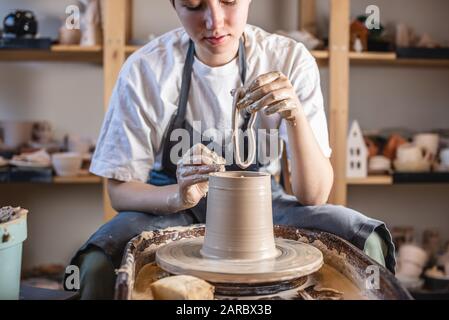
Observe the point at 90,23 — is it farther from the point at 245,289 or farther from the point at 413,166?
the point at 245,289

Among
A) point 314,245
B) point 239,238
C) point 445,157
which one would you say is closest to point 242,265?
point 239,238

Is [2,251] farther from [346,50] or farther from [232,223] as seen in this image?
[346,50]

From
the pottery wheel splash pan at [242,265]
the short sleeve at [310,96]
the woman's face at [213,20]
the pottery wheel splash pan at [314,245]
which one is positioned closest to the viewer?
the pottery wheel splash pan at [314,245]

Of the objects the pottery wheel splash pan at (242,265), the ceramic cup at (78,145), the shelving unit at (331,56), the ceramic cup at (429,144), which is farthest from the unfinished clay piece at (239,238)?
the ceramic cup at (429,144)

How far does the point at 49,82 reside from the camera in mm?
2418

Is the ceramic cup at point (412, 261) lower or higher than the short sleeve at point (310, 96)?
lower

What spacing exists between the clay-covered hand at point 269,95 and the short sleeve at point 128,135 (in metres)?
0.40

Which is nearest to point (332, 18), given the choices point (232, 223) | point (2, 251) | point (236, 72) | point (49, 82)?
point (236, 72)

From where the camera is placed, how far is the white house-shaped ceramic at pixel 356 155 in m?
2.25

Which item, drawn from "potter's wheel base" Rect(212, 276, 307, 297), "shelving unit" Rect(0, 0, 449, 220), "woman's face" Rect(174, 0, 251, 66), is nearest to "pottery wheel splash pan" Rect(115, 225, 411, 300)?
"potter's wheel base" Rect(212, 276, 307, 297)

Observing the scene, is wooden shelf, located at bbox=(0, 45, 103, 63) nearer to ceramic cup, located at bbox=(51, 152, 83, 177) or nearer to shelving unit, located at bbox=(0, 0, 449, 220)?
shelving unit, located at bbox=(0, 0, 449, 220)

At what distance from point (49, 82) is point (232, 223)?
1715mm

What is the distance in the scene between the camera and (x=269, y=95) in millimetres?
1030

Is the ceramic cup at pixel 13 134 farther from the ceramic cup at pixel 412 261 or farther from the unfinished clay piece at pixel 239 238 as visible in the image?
the ceramic cup at pixel 412 261
